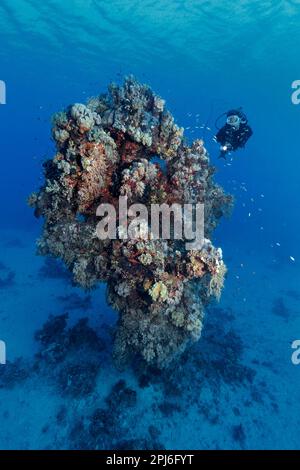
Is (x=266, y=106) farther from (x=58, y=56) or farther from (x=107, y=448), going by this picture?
(x=107, y=448)

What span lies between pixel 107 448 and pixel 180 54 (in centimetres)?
3679

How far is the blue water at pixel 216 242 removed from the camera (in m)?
11.2

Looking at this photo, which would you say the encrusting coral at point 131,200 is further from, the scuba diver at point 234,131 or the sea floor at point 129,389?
the sea floor at point 129,389

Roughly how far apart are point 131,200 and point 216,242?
34216mm

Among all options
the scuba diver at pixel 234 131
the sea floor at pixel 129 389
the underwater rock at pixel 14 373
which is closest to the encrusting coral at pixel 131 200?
the scuba diver at pixel 234 131

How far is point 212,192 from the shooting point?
38.3 ft

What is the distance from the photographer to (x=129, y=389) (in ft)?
37.9

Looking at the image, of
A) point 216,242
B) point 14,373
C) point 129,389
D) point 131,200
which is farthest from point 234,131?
point 216,242

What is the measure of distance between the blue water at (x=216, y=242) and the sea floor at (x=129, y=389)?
51 mm

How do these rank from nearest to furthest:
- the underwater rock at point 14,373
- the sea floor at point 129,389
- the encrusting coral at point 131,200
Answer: the encrusting coral at point 131,200, the sea floor at point 129,389, the underwater rock at point 14,373

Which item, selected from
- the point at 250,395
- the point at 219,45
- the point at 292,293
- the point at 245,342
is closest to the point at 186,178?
the point at 250,395

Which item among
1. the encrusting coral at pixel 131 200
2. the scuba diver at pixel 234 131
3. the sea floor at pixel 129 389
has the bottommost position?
the sea floor at pixel 129 389
